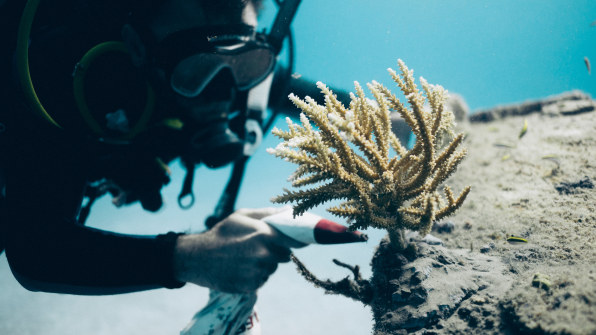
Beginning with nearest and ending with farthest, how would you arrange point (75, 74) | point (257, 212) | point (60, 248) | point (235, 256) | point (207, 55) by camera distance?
point (235, 256) < point (60, 248) < point (257, 212) < point (75, 74) < point (207, 55)

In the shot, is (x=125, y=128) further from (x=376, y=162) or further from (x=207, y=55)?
(x=376, y=162)

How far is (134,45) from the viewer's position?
9.05 feet

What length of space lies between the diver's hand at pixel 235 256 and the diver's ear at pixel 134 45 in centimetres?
193

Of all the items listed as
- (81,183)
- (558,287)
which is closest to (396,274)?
(558,287)

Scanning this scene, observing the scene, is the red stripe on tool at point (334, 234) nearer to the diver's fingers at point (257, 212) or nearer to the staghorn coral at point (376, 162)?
the staghorn coral at point (376, 162)

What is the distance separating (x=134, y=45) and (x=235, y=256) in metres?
2.32

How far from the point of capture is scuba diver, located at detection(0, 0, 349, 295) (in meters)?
1.85

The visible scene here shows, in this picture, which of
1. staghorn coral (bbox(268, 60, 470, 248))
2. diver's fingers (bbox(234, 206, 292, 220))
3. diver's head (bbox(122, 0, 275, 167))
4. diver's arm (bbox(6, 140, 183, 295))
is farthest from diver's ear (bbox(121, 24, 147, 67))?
staghorn coral (bbox(268, 60, 470, 248))

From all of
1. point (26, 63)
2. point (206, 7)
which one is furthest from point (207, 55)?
point (26, 63)

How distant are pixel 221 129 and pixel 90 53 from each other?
135 centimetres

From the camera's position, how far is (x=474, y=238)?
2225 mm

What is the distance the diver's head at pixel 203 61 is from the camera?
→ 278 centimetres

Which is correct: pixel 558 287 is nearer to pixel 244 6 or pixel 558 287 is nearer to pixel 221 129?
pixel 221 129

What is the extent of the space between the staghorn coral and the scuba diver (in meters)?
0.42
